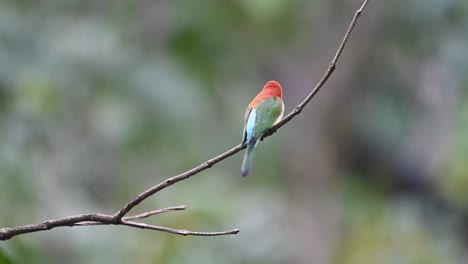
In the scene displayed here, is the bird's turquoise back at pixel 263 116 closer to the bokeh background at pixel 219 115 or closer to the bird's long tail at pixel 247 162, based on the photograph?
the bird's long tail at pixel 247 162

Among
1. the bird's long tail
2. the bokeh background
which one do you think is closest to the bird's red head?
the bird's long tail

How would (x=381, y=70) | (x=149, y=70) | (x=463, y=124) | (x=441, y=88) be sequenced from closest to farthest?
(x=149, y=70) → (x=463, y=124) → (x=381, y=70) → (x=441, y=88)

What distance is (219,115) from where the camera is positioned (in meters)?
10.3

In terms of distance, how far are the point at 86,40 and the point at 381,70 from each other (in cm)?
309

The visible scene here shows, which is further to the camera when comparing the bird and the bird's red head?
the bird's red head

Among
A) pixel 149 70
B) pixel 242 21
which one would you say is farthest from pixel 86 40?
pixel 242 21

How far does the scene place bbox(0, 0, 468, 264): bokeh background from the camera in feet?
24.8

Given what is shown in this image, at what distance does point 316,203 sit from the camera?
832 centimetres

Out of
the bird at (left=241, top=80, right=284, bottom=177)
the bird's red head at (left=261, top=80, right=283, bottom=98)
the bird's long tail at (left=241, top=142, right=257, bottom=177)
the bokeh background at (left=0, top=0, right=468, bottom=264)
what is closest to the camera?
the bird's long tail at (left=241, top=142, right=257, bottom=177)

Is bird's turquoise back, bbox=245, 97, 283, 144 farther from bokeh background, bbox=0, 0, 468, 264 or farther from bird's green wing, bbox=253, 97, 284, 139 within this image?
bokeh background, bbox=0, 0, 468, 264

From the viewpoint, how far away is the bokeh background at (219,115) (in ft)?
24.8

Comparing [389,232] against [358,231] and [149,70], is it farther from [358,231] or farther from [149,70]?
[149,70]

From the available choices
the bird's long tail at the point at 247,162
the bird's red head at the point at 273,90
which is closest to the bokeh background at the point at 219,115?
the bird's red head at the point at 273,90

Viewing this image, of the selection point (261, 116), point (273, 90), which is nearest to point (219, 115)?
point (273, 90)
